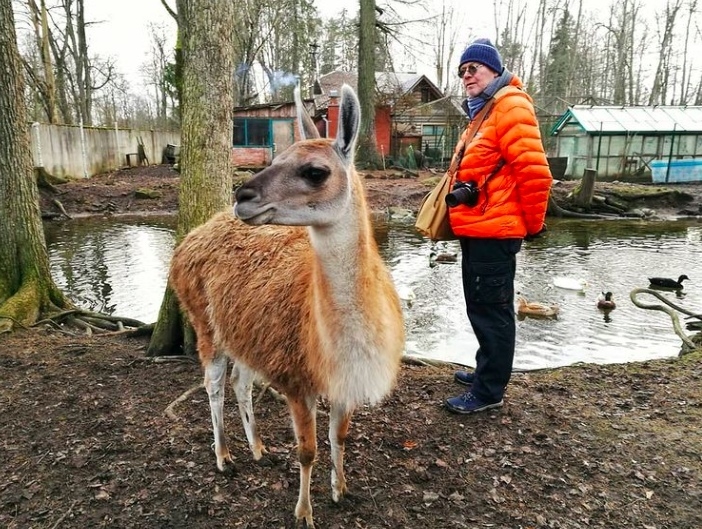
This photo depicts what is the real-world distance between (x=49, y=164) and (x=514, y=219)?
19.6 metres

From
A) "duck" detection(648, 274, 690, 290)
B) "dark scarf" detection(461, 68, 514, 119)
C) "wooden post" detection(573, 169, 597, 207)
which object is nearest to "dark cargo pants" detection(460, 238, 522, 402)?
"dark scarf" detection(461, 68, 514, 119)

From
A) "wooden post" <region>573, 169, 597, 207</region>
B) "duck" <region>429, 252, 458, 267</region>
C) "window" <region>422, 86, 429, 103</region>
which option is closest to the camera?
"duck" <region>429, 252, 458, 267</region>

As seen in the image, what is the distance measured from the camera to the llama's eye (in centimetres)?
222

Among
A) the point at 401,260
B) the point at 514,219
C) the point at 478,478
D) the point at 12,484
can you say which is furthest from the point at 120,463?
the point at 401,260

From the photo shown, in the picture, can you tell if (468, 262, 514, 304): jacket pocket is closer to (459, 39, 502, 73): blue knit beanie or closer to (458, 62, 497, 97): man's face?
(458, 62, 497, 97): man's face

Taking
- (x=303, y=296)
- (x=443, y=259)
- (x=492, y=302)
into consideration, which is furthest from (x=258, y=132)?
(x=303, y=296)

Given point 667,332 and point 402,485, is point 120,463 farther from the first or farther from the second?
point 667,332

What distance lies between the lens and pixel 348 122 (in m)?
2.28

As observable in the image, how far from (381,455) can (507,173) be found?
190 cm

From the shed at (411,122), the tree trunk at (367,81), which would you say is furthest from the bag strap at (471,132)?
the shed at (411,122)

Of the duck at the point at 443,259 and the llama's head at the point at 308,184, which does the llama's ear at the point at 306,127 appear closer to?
the llama's head at the point at 308,184

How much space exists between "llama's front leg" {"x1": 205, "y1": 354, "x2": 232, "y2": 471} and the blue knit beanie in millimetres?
2391

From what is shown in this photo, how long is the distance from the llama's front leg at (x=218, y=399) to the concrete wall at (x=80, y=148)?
53.8 ft

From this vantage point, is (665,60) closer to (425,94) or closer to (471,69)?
(425,94)
